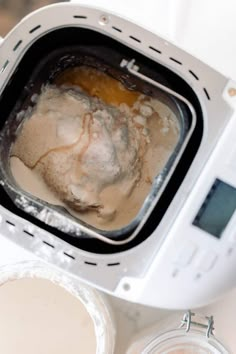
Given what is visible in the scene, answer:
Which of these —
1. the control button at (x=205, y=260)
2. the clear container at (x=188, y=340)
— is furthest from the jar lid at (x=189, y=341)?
the control button at (x=205, y=260)

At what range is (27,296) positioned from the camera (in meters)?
1.13

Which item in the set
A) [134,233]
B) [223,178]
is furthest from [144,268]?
[223,178]

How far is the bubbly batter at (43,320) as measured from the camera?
1.12 metres

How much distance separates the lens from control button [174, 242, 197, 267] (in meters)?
0.85

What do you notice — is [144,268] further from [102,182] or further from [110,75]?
[110,75]

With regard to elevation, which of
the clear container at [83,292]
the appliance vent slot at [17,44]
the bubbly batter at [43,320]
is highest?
the appliance vent slot at [17,44]

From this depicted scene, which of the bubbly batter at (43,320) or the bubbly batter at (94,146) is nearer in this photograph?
the bubbly batter at (94,146)

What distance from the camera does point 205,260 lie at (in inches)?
33.8

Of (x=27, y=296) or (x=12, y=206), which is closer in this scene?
(x=12, y=206)

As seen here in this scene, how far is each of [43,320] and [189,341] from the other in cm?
25

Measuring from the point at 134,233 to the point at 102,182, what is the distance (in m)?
0.12

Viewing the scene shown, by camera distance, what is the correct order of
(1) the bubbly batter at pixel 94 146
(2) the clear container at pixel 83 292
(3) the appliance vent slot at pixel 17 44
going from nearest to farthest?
(3) the appliance vent slot at pixel 17 44 < (1) the bubbly batter at pixel 94 146 < (2) the clear container at pixel 83 292

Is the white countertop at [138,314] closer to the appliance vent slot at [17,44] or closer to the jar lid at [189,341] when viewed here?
the jar lid at [189,341]

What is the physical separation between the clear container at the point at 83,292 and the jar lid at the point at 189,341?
71 millimetres
